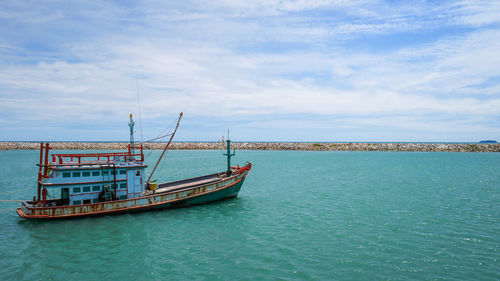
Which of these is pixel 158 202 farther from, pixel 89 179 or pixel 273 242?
pixel 273 242

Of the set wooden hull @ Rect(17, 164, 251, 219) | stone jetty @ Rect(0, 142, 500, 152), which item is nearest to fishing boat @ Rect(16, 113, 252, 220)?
wooden hull @ Rect(17, 164, 251, 219)

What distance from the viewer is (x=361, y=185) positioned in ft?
131

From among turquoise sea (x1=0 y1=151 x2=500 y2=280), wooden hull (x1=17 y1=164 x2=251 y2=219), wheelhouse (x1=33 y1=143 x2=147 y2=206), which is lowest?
turquoise sea (x1=0 y1=151 x2=500 y2=280)

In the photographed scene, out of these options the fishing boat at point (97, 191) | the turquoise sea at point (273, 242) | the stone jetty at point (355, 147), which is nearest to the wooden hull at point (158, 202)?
the fishing boat at point (97, 191)

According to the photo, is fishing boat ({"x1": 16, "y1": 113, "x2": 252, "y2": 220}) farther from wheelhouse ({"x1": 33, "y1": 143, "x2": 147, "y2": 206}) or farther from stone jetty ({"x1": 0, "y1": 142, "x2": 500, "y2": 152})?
stone jetty ({"x1": 0, "y1": 142, "x2": 500, "y2": 152})

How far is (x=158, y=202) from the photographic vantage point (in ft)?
85.0

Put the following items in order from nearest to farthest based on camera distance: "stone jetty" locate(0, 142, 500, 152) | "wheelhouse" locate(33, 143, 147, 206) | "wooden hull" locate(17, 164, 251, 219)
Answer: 1. "wooden hull" locate(17, 164, 251, 219)
2. "wheelhouse" locate(33, 143, 147, 206)
3. "stone jetty" locate(0, 142, 500, 152)

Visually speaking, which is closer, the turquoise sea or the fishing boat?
the turquoise sea

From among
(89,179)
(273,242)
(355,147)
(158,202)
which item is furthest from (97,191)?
(355,147)

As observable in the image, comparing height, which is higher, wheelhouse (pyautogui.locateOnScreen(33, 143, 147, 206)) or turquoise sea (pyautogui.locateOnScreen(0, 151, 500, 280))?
wheelhouse (pyautogui.locateOnScreen(33, 143, 147, 206))

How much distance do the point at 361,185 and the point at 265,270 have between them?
29.1 metres

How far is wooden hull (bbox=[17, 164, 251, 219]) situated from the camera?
2292cm

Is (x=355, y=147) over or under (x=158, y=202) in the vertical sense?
over

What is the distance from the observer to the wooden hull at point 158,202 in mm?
22922
